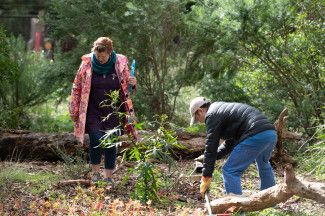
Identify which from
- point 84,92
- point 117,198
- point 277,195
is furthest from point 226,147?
point 84,92

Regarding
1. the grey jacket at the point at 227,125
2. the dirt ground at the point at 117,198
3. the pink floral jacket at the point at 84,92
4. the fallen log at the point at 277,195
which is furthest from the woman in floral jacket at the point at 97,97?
the fallen log at the point at 277,195

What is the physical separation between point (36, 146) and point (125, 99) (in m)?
2.00

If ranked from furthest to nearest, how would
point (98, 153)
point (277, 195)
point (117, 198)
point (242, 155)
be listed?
point (98, 153), point (117, 198), point (242, 155), point (277, 195)

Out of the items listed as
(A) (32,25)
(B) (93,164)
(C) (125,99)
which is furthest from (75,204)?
(A) (32,25)

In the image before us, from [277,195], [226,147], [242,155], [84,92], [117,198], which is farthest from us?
[84,92]

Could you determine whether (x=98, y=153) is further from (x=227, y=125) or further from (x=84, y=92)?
(x=227, y=125)

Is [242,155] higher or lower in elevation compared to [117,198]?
higher

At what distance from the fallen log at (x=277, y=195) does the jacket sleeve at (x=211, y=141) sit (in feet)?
1.09

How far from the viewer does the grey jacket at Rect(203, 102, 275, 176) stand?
570 cm

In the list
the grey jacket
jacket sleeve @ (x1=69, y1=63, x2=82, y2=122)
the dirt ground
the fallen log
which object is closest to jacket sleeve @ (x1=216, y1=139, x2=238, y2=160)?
the grey jacket

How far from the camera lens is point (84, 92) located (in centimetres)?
686

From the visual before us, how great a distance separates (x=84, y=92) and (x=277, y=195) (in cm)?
254

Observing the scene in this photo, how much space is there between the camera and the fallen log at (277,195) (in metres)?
4.97

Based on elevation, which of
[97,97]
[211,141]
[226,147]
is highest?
[97,97]
